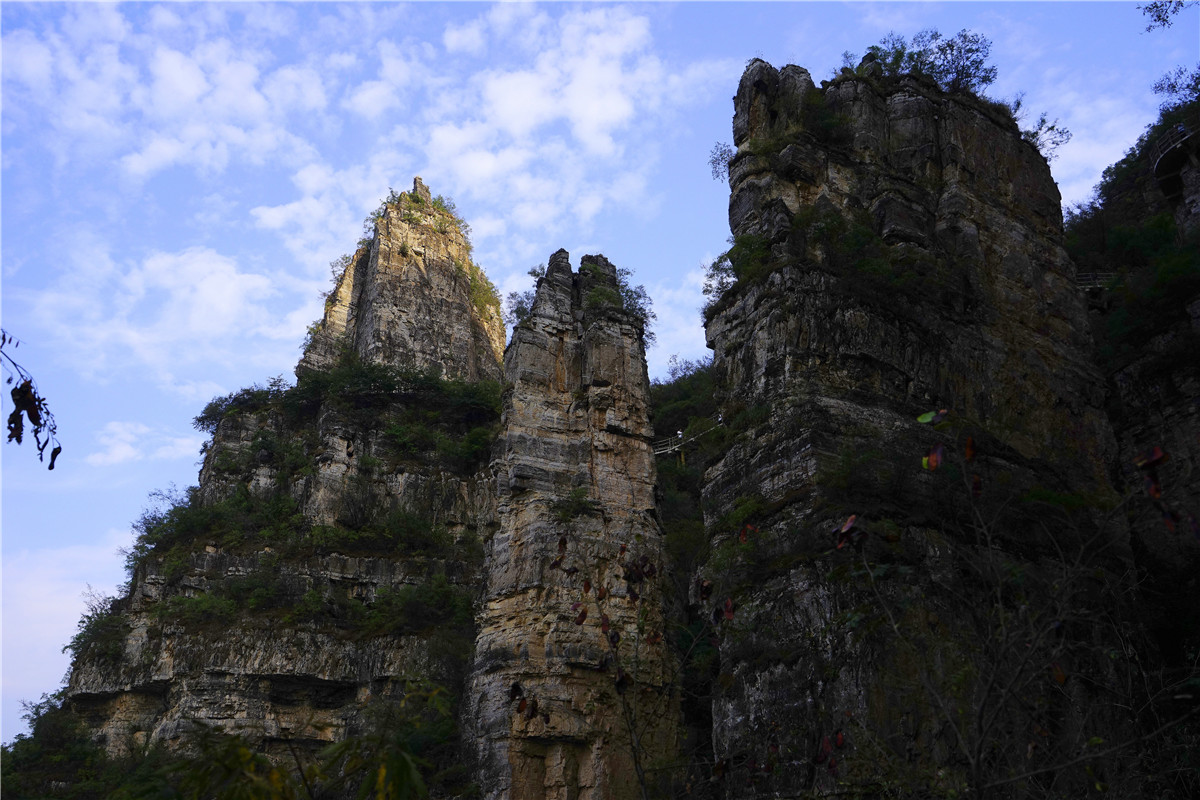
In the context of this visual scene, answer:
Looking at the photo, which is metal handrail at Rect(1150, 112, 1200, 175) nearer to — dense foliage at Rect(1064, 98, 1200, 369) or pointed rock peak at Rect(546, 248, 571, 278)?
dense foliage at Rect(1064, 98, 1200, 369)

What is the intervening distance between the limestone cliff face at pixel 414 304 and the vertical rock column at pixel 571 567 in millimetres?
25691

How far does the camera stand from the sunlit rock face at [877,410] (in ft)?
37.5

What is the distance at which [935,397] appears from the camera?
15.6 metres

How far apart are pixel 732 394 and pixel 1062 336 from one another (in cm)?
756

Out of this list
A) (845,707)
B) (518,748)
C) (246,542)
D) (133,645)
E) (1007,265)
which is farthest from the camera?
(246,542)

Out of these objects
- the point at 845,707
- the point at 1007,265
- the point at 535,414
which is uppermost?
the point at 1007,265

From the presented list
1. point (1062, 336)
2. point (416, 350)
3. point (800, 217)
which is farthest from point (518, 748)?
point (416, 350)

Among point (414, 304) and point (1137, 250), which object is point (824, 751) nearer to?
point (1137, 250)

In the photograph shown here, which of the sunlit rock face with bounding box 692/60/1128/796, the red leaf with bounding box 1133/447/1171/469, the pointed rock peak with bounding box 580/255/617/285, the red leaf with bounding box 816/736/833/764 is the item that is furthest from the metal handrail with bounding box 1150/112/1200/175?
the red leaf with bounding box 1133/447/1171/469

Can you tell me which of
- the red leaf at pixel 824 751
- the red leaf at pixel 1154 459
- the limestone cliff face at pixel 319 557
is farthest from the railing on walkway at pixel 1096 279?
the red leaf at pixel 1154 459

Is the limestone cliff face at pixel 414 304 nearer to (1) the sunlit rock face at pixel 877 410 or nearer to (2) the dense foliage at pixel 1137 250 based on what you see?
(2) the dense foliage at pixel 1137 250

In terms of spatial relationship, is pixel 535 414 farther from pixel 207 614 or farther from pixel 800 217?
pixel 207 614

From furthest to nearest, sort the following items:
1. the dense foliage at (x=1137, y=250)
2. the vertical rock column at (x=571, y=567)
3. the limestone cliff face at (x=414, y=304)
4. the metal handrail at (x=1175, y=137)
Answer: the limestone cliff face at (x=414, y=304)
the metal handrail at (x=1175, y=137)
the dense foliage at (x=1137, y=250)
the vertical rock column at (x=571, y=567)

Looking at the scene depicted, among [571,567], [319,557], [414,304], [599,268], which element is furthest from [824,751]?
[414,304]
